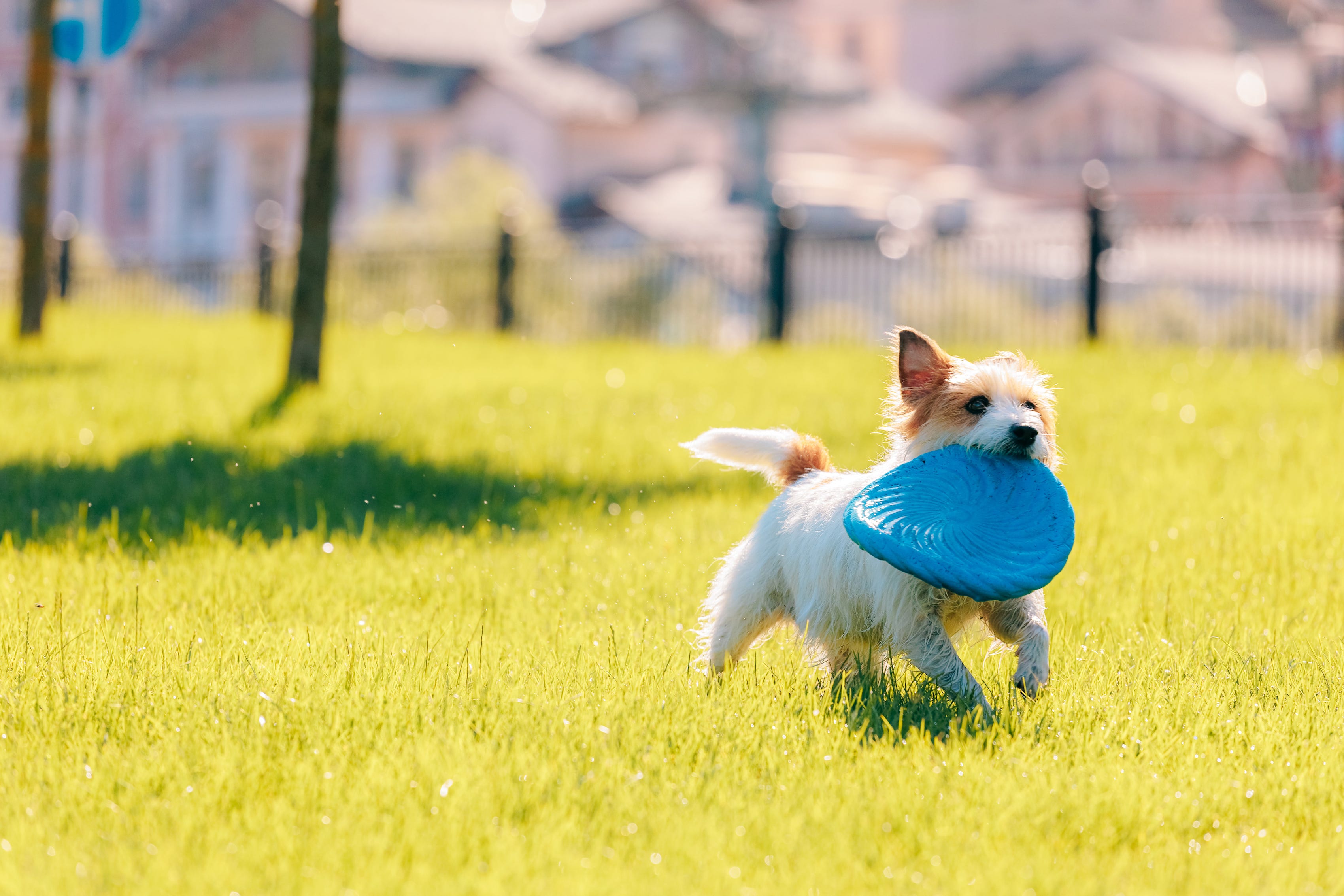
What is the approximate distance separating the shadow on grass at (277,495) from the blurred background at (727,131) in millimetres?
20925

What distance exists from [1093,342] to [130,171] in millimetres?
A: 51329

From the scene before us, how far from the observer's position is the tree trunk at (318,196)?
1122 centimetres

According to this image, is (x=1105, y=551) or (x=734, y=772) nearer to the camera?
(x=734, y=772)

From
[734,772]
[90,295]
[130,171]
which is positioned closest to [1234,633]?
[734,772]

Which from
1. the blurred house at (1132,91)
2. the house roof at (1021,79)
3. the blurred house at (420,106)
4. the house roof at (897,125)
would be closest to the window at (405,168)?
the blurred house at (420,106)

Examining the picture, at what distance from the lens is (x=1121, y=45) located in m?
66.1

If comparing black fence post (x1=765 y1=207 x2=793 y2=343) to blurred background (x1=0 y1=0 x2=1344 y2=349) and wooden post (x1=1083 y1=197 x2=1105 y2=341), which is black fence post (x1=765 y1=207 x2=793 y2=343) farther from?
blurred background (x1=0 y1=0 x2=1344 y2=349)

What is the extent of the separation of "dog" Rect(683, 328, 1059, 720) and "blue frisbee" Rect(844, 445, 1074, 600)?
0.08m

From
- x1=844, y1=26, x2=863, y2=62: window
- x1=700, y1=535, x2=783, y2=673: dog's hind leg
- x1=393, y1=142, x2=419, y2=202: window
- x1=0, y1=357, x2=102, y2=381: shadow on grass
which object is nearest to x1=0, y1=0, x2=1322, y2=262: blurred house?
x1=393, y1=142, x2=419, y2=202: window

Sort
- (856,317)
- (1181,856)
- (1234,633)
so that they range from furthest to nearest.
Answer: (856,317), (1234,633), (1181,856)

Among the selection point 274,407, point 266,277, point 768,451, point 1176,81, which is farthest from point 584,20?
point 768,451

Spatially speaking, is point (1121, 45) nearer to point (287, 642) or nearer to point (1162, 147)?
point (1162, 147)

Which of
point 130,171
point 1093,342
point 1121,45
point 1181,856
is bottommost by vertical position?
point 1181,856

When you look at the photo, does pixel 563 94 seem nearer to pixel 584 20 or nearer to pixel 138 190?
pixel 584 20
